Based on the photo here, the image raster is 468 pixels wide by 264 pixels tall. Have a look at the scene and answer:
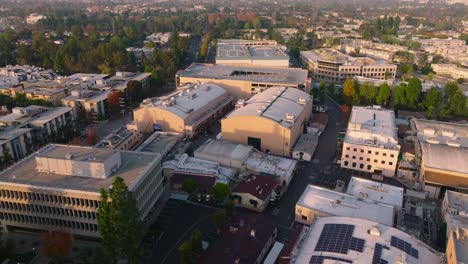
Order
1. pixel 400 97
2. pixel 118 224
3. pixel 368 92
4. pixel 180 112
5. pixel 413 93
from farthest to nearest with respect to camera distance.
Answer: pixel 368 92
pixel 400 97
pixel 413 93
pixel 180 112
pixel 118 224

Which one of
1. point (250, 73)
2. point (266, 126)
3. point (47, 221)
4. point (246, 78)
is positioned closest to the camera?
point (47, 221)

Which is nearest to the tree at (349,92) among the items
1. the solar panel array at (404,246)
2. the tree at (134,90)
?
the tree at (134,90)

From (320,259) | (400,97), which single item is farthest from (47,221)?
(400,97)

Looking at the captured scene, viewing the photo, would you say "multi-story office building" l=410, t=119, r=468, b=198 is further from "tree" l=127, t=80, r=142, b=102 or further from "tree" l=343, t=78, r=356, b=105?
"tree" l=127, t=80, r=142, b=102

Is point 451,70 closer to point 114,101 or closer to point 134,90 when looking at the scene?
point 134,90

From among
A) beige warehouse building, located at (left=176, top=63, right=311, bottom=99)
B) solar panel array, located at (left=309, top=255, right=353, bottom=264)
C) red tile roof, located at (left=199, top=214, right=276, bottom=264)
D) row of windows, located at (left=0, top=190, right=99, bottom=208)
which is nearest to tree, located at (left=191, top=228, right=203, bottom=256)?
red tile roof, located at (left=199, top=214, right=276, bottom=264)

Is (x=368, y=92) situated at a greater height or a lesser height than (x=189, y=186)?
greater

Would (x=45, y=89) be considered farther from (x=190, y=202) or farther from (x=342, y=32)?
(x=342, y=32)
